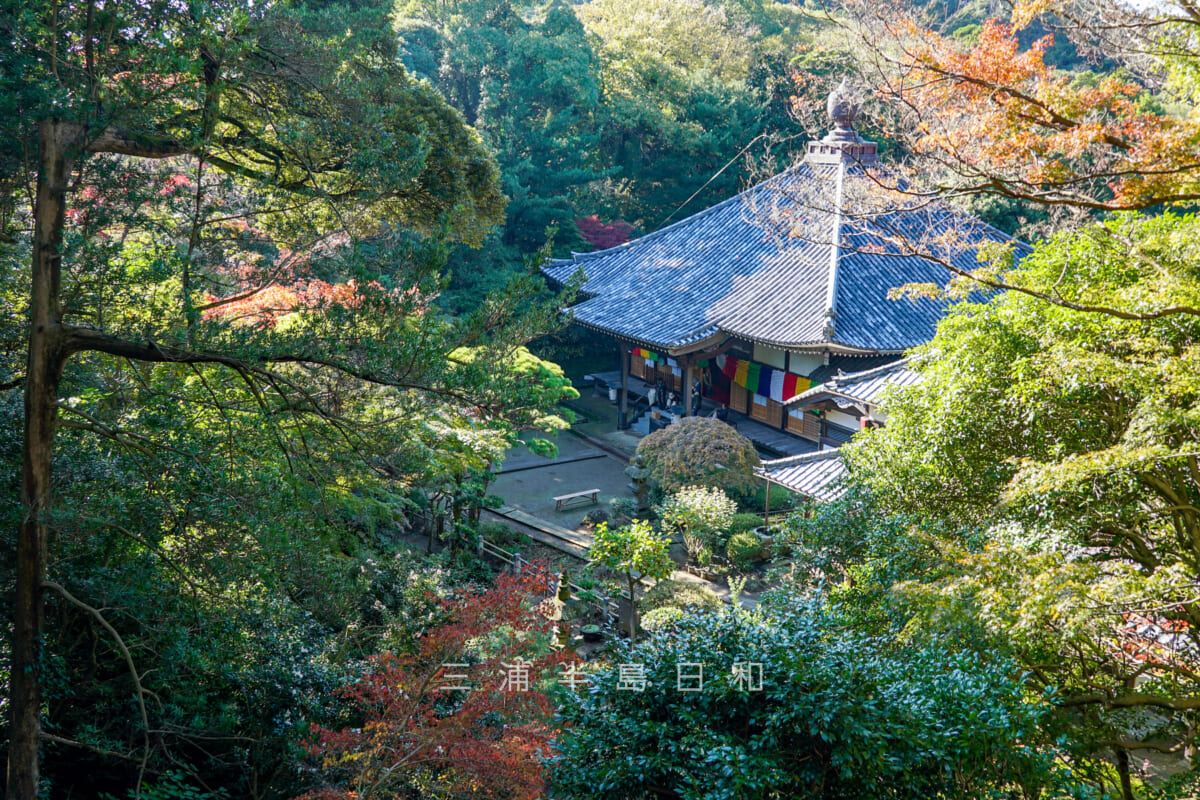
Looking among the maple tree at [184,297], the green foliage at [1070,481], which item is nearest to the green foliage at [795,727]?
the green foliage at [1070,481]

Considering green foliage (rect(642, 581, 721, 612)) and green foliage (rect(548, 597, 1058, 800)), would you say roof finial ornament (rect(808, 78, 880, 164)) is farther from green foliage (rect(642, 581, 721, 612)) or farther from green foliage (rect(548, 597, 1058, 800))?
green foliage (rect(548, 597, 1058, 800))

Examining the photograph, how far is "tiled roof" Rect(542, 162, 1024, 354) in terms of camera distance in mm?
17703

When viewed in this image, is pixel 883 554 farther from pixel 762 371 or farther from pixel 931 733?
pixel 762 371

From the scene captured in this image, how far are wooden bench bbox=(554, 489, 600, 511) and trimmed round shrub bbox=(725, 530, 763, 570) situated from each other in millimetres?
3734

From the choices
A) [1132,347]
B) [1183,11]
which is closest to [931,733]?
[1132,347]

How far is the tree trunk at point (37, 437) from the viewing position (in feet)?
19.0

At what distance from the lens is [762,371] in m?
19.6

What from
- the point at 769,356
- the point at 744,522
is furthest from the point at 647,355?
the point at 744,522

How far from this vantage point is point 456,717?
6.56 meters

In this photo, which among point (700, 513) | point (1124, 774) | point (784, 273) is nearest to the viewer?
point (1124, 774)

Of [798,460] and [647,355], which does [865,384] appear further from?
[647,355]

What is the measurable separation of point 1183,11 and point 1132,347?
8.33 ft

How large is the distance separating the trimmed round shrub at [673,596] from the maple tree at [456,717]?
2.74m

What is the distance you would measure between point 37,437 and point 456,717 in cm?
373
